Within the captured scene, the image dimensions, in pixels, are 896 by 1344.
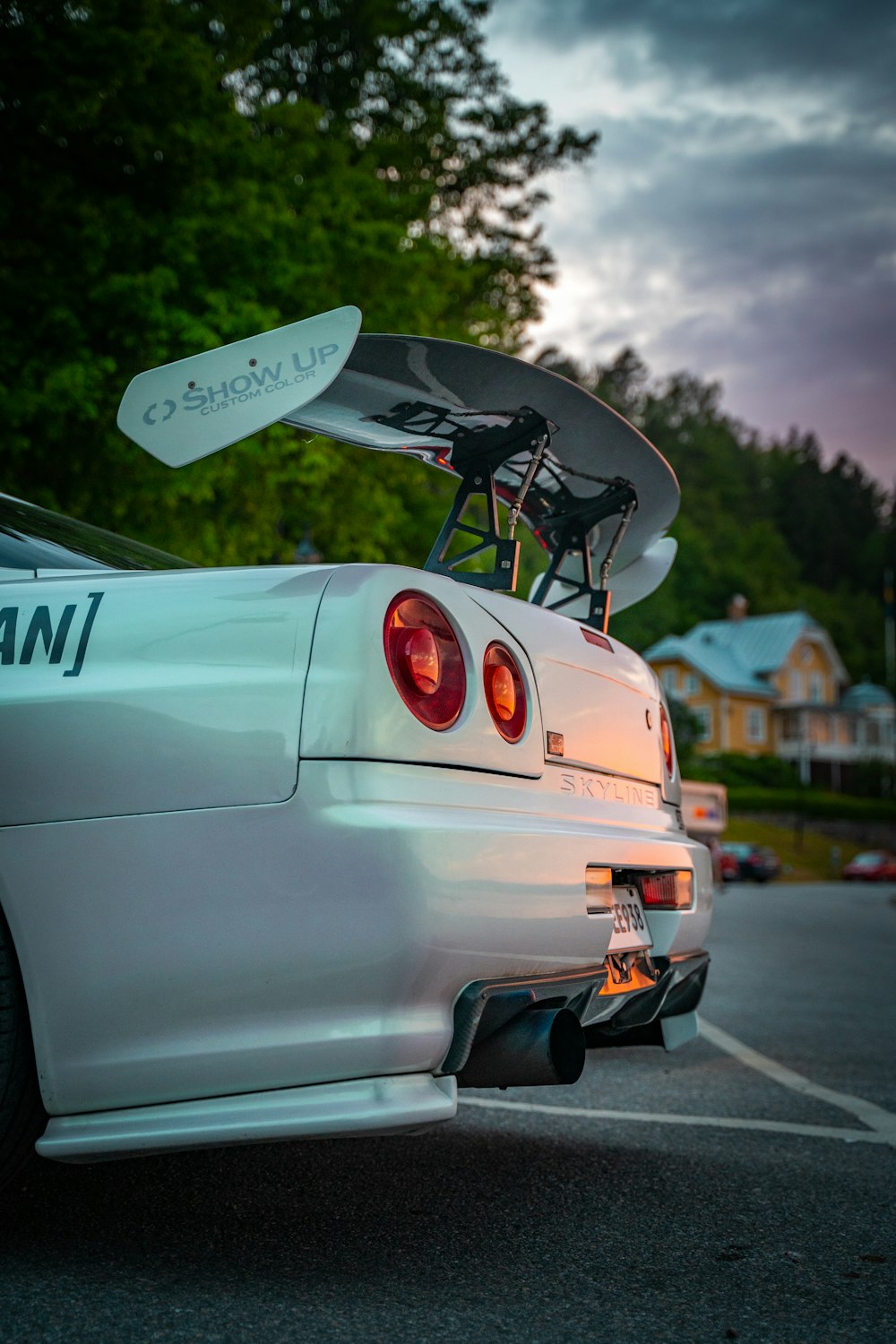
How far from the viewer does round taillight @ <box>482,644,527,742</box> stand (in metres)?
2.70

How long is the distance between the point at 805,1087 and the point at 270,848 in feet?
10.2

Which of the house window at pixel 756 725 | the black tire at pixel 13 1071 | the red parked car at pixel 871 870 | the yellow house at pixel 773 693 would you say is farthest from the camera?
the house window at pixel 756 725

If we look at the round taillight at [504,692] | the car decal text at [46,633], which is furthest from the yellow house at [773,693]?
the car decal text at [46,633]

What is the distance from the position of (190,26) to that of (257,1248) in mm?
17611

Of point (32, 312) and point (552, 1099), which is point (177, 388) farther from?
point (32, 312)

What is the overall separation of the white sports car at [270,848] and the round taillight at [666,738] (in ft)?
2.92

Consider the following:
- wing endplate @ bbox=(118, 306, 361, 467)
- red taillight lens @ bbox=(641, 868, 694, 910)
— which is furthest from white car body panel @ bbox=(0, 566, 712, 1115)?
red taillight lens @ bbox=(641, 868, 694, 910)

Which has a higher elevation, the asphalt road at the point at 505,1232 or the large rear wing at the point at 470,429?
the large rear wing at the point at 470,429

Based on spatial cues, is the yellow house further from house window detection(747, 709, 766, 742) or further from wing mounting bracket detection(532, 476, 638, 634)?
wing mounting bracket detection(532, 476, 638, 634)

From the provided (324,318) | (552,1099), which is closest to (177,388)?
(324,318)

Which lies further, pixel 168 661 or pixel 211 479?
pixel 211 479

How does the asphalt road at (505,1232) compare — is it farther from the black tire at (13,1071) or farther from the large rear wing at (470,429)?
the large rear wing at (470,429)

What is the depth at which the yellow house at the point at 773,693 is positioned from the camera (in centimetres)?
7388

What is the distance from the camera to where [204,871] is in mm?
2346
